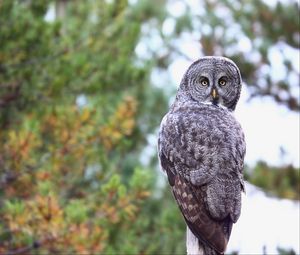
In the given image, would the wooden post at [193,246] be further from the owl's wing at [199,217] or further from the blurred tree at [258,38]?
the blurred tree at [258,38]

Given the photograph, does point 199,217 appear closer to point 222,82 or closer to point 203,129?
point 203,129

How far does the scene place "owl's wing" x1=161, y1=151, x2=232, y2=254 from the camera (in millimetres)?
4492

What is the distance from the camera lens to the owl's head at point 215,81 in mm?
5176

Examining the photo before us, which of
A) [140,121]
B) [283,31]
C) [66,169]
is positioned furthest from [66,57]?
[283,31]

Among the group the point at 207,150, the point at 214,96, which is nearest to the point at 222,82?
the point at 214,96

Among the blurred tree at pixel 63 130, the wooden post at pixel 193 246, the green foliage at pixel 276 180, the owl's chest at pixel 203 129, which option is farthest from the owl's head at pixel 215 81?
the green foliage at pixel 276 180

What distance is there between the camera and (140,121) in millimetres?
12688

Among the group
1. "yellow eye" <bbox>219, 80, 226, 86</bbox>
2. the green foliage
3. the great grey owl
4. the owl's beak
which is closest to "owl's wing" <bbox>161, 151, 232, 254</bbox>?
the great grey owl

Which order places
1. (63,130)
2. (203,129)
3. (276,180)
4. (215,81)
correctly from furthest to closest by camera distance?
(276,180) < (63,130) < (215,81) < (203,129)

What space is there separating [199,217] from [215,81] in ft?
3.29

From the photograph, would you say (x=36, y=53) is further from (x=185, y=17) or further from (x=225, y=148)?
(x=185, y=17)

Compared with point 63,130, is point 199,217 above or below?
below

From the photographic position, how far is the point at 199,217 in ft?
15.3

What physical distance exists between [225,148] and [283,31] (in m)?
8.79
